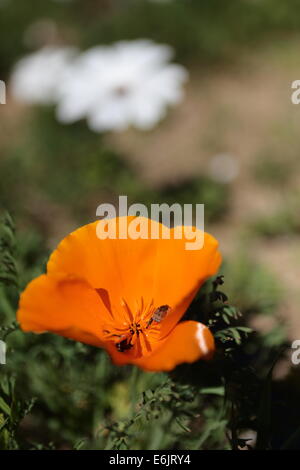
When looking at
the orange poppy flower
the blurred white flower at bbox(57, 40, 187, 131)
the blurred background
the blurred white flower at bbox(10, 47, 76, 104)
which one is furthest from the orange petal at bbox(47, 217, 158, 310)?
the blurred white flower at bbox(10, 47, 76, 104)

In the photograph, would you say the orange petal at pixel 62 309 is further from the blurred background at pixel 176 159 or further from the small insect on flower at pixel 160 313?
the blurred background at pixel 176 159

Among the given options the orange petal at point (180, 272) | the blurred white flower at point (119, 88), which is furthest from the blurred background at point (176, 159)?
the orange petal at point (180, 272)

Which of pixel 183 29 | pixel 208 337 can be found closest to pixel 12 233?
pixel 208 337

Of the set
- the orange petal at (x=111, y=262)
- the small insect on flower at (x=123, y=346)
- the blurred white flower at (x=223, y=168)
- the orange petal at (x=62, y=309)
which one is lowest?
the small insect on flower at (x=123, y=346)

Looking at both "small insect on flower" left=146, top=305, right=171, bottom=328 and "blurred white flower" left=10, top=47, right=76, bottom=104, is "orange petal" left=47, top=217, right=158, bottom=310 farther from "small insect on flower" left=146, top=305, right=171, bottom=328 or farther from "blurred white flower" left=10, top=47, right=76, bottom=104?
"blurred white flower" left=10, top=47, right=76, bottom=104

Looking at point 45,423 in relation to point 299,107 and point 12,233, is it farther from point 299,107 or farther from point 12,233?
point 299,107

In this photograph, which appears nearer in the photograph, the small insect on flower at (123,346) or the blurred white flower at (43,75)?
the small insect on flower at (123,346)

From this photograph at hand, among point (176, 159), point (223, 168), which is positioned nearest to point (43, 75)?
point (176, 159)
